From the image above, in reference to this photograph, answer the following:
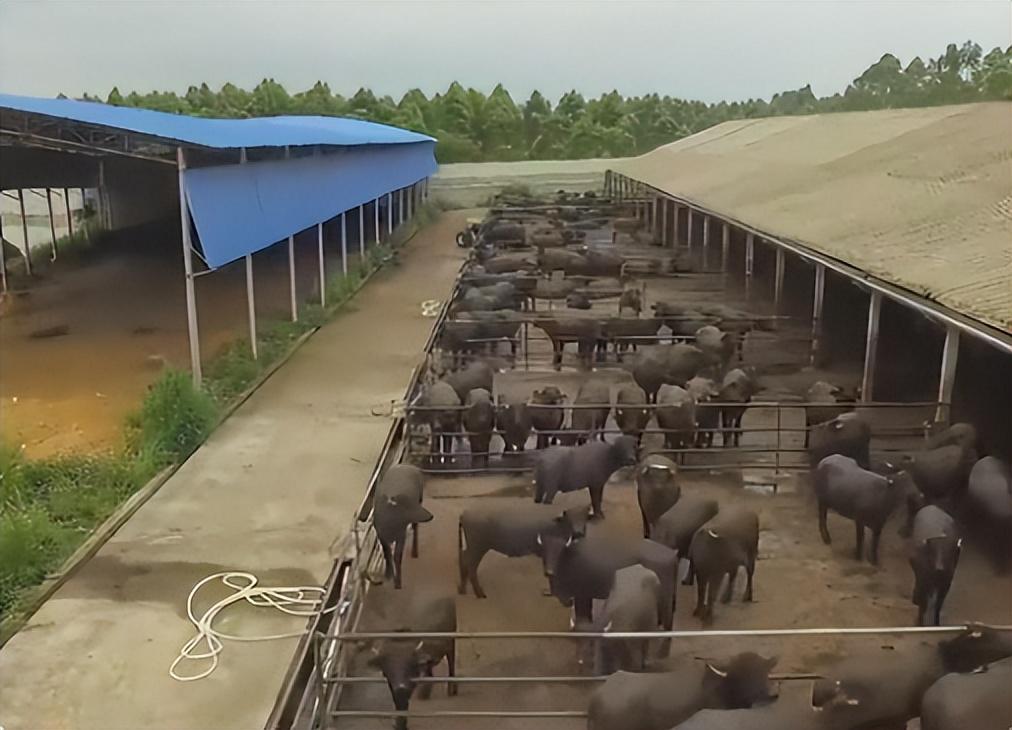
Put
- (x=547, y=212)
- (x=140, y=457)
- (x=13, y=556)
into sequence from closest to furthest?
1. (x=13, y=556)
2. (x=140, y=457)
3. (x=547, y=212)

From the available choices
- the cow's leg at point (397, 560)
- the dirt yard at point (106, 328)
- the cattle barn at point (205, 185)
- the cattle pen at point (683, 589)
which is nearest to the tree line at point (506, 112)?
the cattle barn at point (205, 185)

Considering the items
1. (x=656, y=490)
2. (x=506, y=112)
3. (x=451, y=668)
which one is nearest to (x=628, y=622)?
(x=451, y=668)

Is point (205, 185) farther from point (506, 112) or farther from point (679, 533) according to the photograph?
point (506, 112)

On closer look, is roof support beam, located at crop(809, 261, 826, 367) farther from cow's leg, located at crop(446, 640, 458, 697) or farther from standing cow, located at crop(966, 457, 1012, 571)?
cow's leg, located at crop(446, 640, 458, 697)

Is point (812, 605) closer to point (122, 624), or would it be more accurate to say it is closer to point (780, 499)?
point (780, 499)

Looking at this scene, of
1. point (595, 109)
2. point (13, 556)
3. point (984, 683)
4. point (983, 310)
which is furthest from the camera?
point (595, 109)

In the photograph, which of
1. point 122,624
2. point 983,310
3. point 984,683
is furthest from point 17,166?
point 984,683

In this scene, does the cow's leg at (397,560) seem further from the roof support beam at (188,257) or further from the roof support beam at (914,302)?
the roof support beam at (188,257)
